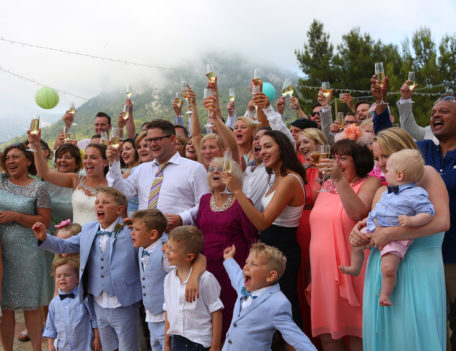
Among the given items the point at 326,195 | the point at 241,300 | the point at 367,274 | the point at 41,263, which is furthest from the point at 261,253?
the point at 41,263

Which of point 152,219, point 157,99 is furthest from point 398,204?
point 157,99

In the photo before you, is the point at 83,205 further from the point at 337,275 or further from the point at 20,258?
the point at 337,275

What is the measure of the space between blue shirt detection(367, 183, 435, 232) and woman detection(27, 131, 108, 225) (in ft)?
9.65

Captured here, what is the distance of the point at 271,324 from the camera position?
8.71ft

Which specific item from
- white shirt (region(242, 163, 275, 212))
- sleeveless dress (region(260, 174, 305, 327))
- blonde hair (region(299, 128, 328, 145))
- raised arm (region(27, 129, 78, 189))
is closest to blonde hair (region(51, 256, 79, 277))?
raised arm (region(27, 129, 78, 189))

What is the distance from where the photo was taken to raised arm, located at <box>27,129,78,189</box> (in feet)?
13.9

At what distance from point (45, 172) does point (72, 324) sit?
5.25 ft

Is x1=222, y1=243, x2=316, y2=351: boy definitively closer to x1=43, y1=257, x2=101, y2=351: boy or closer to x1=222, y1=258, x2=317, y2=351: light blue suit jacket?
x1=222, y1=258, x2=317, y2=351: light blue suit jacket

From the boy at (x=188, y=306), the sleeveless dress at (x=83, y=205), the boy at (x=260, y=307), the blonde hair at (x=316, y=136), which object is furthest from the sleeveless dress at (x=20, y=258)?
the blonde hair at (x=316, y=136)

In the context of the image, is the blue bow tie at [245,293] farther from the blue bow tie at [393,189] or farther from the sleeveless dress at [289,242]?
the blue bow tie at [393,189]

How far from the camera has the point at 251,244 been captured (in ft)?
11.3

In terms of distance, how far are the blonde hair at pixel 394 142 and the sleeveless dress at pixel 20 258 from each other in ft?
11.4

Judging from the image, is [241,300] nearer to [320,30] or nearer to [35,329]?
[35,329]

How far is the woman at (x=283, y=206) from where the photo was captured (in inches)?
130
